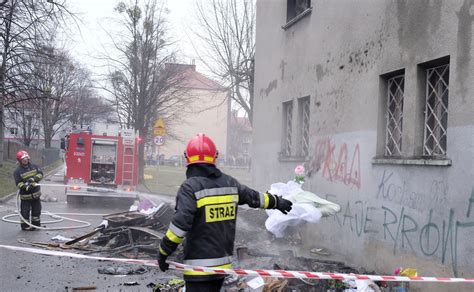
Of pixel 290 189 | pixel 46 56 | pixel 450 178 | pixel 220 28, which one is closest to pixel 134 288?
pixel 290 189

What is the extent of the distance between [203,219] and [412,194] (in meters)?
3.35

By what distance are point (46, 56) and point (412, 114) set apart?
13.7 m

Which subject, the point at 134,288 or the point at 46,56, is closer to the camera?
the point at 134,288

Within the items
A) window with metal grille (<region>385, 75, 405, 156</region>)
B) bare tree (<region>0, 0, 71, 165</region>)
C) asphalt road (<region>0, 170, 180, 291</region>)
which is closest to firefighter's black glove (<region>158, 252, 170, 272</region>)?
asphalt road (<region>0, 170, 180, 291</region>)

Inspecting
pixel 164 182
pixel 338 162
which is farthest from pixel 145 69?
pixel 338 162

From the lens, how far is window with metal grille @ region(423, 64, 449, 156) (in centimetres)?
576

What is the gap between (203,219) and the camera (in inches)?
150

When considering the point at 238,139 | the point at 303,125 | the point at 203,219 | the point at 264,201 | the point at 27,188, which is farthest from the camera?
the point at 238,139

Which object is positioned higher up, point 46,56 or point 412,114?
point 46,56

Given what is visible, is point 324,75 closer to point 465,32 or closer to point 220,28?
point 465,32

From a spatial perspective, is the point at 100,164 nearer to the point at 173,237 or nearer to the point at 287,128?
the point at 287,128

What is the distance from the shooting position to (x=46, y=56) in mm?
16141

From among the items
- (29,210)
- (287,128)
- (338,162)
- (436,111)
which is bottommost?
(29,210)

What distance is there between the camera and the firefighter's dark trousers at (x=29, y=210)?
1065 cm
